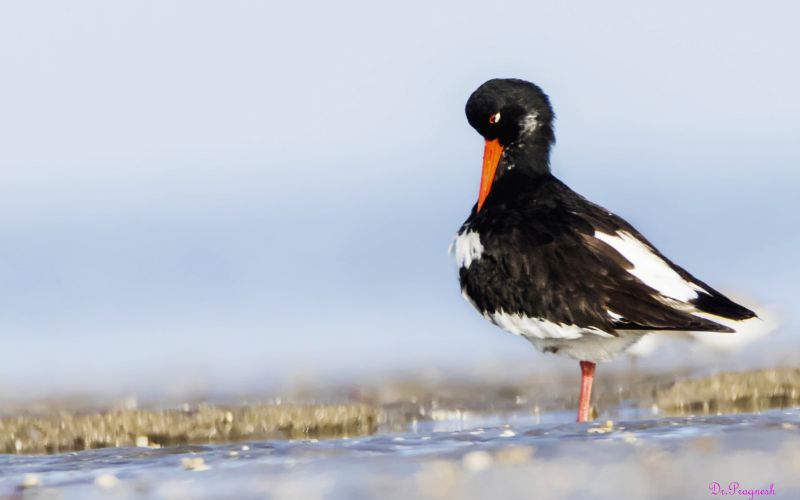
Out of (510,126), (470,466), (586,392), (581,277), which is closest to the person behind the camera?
(470,466)

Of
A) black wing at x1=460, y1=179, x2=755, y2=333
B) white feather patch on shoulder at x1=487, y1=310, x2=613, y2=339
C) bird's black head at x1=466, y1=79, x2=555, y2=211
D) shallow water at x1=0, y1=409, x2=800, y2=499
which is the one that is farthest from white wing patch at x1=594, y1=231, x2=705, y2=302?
bird's black head at x1=466, y1=79, x2=555, y2=211

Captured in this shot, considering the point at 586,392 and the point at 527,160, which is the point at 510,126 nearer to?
the point at 527,160

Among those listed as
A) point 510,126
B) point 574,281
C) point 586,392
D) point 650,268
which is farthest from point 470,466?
point 510,126

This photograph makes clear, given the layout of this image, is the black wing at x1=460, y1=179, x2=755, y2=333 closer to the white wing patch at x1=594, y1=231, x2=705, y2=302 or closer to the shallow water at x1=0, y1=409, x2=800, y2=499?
the white wing patch at x1=594, y1=231, x2=705, y2=302

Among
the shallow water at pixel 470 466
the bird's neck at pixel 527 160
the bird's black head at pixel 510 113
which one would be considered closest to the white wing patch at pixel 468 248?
the bird's neck at pixel 527 160

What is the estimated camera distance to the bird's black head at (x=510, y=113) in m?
9.67

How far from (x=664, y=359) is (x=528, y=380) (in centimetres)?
125

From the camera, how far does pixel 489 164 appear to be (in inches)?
384

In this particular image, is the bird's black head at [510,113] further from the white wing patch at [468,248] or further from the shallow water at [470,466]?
the shallow water at [470,466]

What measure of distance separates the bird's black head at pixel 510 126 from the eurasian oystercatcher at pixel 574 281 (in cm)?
34

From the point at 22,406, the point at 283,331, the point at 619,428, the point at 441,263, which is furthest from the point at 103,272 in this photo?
the point at 619,428

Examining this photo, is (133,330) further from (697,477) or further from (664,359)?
(697,477)

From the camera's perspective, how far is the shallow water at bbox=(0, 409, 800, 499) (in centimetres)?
586

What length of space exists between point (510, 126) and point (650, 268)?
6.04ft
